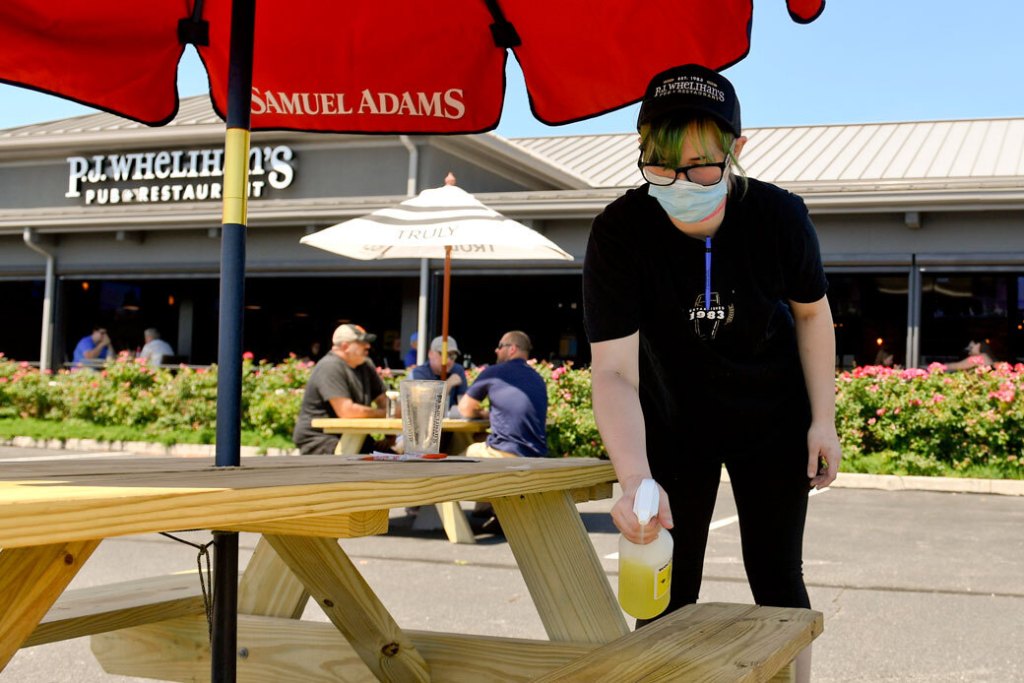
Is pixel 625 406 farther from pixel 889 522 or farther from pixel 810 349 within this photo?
pixel 889 522

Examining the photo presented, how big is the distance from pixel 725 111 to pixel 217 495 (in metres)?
1.39

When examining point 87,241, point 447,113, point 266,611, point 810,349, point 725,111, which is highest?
point 87,241

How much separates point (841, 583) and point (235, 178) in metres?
4.72

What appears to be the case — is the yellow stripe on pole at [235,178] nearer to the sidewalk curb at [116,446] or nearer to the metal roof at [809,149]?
the sidewalk curb at [116,446]

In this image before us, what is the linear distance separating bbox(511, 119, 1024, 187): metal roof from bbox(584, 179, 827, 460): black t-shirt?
51.9 ft

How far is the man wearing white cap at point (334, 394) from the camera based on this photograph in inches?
317

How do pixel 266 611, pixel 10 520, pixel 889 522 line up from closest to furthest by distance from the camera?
pixel 10 520, pixel 266 611, pixel 889 522

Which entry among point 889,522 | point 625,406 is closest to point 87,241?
point 889,522

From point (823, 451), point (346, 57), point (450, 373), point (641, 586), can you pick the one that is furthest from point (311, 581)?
point (450, 373)

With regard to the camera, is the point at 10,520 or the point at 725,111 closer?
the point at 10,520

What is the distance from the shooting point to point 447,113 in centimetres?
328

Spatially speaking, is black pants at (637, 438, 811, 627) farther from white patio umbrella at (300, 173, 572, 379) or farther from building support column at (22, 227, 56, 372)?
building support column at (22, 227, 56, 372)

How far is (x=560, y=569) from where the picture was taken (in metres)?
2.77

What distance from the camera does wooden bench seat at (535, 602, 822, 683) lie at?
1891mm
